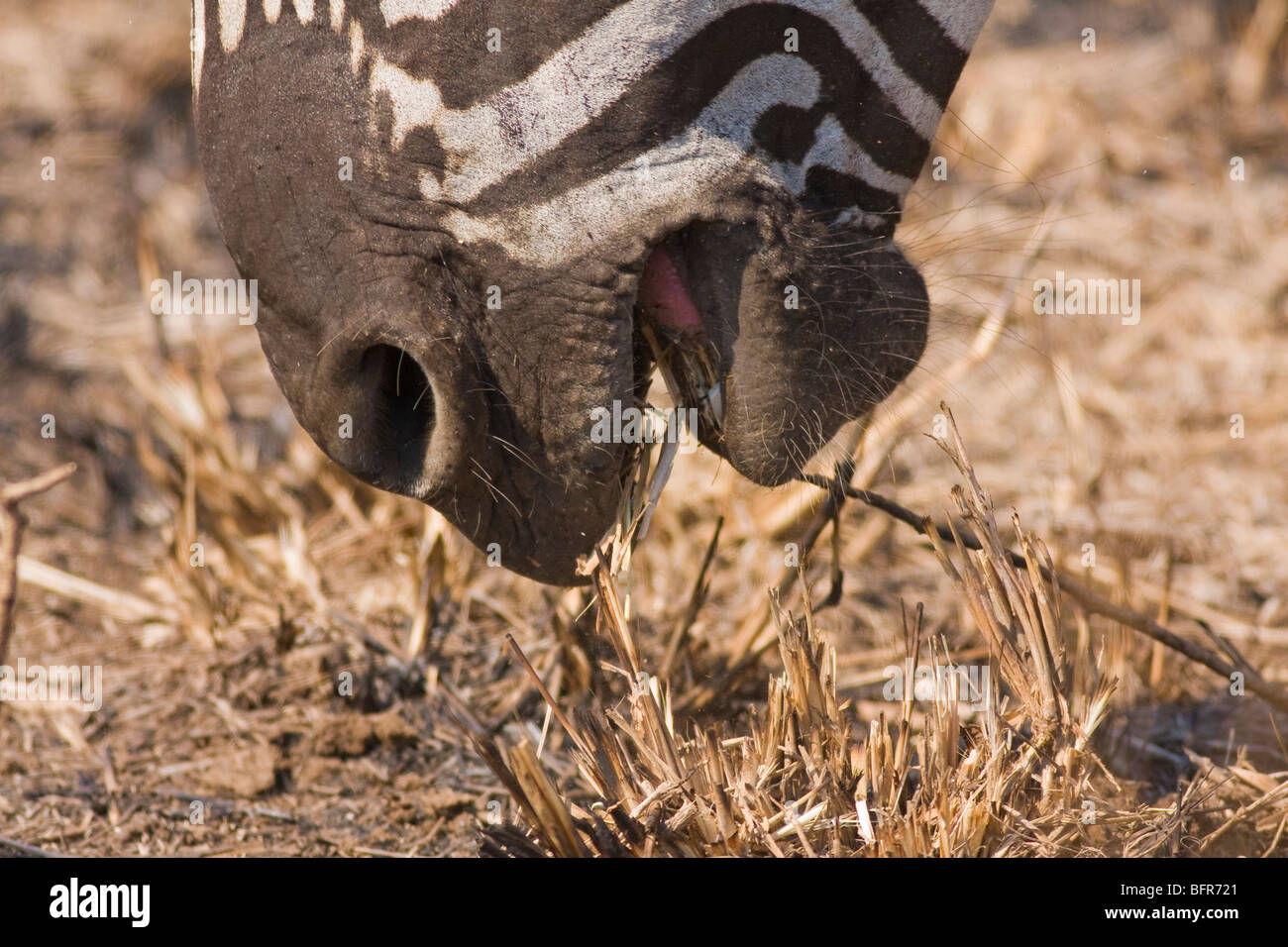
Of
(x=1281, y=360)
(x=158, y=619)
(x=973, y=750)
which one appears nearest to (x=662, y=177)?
(x=973, y=750)

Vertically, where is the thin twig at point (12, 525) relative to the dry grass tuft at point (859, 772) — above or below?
above

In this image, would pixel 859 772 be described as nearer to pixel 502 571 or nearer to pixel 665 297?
pixel 665 297

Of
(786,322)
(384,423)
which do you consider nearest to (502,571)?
(384,423)

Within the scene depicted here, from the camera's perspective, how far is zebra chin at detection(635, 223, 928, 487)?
1.49 metres

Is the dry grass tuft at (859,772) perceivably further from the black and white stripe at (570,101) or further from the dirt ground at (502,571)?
the black and white stripe at (570,101)

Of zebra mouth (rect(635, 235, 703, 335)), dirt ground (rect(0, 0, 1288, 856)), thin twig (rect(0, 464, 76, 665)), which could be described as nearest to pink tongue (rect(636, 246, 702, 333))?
zebra mouth (rect(635, 235, 703, 335))

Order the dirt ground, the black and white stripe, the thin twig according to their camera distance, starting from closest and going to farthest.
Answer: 1. the black and white stripe
2. the thin twig
3. the dirt ground

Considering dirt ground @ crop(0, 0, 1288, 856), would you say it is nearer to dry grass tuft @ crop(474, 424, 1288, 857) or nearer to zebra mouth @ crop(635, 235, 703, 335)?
dry grass tuft @ crop(474, 424, 1288, 857)

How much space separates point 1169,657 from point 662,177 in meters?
1.52

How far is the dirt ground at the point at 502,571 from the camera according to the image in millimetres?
2031

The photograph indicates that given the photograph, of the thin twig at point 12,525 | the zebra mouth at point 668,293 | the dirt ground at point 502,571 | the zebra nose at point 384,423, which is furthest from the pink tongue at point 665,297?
the thin twig at point 12,525

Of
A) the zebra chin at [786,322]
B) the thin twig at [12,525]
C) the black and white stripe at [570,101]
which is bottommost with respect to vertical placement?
the thin twig at [12,525]

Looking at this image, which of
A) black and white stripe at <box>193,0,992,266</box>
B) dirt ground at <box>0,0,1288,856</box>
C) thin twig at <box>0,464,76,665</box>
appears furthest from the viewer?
dirt ground at <box>0,0,1288,856</box>
